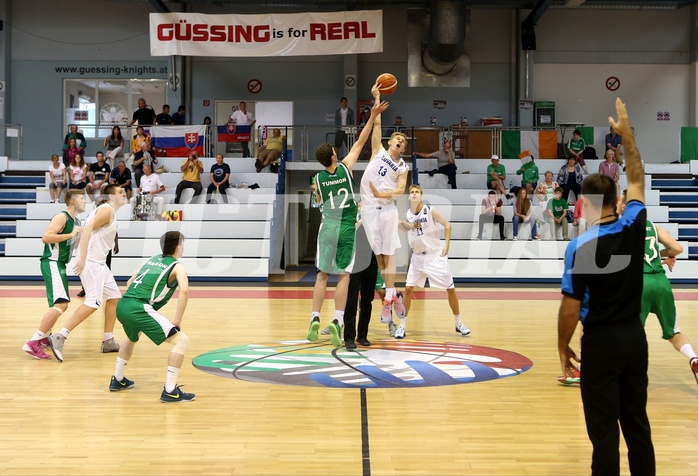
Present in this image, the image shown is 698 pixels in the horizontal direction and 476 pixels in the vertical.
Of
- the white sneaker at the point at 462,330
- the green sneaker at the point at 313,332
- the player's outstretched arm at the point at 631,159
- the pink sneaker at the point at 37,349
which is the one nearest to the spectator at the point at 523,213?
the white sneaker at the point at 462,330

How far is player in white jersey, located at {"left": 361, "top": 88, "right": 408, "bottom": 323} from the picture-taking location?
8.40m

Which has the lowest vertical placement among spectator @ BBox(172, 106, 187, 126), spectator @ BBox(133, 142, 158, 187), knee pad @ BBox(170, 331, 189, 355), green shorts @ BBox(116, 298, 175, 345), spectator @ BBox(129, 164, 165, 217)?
knee pad @ BBox(170, 331, 189, 355)

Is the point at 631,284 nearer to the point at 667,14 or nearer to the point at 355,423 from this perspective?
the point at 355,423

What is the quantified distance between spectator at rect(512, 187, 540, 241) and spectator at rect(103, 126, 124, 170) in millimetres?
10089

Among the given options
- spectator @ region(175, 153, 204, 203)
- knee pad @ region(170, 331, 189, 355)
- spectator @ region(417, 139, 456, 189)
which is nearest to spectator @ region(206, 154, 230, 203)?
spectator @ region(175, 153, 204, 203)

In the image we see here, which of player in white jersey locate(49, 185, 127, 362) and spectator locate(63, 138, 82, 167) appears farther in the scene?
spectator locate(63, 138, 82, 167)

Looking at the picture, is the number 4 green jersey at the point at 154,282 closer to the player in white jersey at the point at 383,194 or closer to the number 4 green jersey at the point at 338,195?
the number 4 green jersey at the point at 338,195

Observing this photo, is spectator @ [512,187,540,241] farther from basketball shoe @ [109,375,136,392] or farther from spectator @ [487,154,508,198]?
basketball shoe @ [109,375,136,392]

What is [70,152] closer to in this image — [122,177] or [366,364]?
[122,177]

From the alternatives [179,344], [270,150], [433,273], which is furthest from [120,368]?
[270,150]

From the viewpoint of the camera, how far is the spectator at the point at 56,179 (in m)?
19.0

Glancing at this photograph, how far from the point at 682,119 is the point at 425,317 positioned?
Answer: 15.9 m

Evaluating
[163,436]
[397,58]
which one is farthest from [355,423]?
[397,58]

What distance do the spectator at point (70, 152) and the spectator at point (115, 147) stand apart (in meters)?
0.77
